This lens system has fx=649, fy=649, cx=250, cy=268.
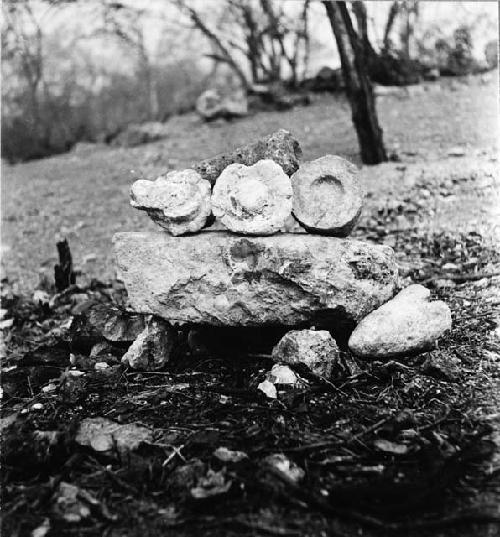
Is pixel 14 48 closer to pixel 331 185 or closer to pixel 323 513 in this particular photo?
pixel 331 185

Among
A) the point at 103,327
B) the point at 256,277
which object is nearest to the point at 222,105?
the point at 103,327

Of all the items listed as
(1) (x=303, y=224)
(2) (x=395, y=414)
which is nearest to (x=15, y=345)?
(1) (x=303, y=224)

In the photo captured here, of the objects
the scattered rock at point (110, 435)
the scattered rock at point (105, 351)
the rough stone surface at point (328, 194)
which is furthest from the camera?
the scattered rock at point (105, 351)

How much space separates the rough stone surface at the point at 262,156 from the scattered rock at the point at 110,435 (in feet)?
4.80

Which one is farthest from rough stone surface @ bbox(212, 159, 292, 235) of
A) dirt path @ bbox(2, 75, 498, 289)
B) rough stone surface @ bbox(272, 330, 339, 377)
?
dirt path @ bbox(2, 75, 498, 289)

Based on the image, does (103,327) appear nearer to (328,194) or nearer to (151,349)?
(151,349)

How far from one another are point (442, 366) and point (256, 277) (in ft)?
3.54

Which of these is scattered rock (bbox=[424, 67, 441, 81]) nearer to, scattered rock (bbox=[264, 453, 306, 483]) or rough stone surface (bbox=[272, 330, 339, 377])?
rough stone surface (bbox=[272, 330, 339, 377])

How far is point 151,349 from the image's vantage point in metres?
3.79

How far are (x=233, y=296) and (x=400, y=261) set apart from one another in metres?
2.27

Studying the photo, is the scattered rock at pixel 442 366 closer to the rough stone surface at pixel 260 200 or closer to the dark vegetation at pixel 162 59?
the rough stone surface at pixel 260 200

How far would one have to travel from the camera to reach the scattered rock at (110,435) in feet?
9.51

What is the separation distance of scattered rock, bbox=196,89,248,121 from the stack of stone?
372 inches

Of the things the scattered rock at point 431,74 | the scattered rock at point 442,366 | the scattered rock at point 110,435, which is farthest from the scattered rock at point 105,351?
the scattered rock at point 431,74
